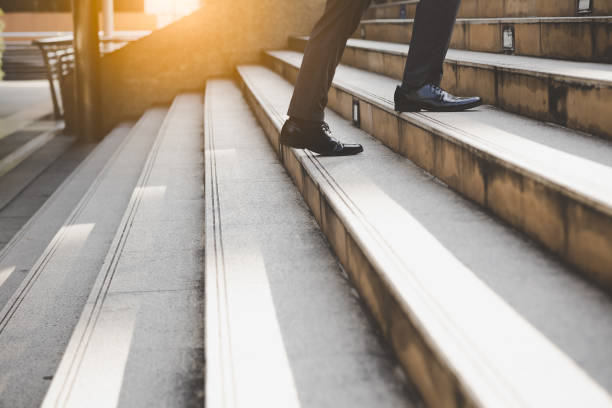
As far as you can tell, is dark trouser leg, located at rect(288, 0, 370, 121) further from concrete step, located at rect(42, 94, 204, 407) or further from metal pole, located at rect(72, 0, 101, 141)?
metal pole, located at rect(72, 0, 101, 141)

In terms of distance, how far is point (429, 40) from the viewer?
6.93 ft

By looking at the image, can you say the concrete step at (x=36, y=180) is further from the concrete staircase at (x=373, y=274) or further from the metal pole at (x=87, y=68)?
the concrete staircase at (x=373, y=274)

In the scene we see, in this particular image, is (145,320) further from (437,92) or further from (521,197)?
(437,92)

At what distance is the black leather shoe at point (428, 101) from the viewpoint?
2244mm

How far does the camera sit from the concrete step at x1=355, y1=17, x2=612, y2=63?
2.39 metres

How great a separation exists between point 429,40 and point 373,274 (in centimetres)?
111

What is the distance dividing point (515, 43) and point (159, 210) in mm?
1889

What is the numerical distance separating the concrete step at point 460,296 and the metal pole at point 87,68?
5.31 meters

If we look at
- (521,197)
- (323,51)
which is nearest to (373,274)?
(521,197)

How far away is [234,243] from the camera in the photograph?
6.00ft

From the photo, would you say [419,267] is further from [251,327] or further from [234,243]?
[234,243]

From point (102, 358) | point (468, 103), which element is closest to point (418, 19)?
point (468, 103)

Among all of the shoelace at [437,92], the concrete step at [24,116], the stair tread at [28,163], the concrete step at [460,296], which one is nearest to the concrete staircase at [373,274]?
the concrete step at [460,296]

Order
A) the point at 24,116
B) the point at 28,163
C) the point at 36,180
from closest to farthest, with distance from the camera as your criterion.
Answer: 1. the point at 36,180
2. the point at 28,163
3. the point at 24,116
